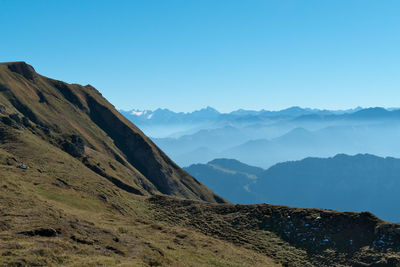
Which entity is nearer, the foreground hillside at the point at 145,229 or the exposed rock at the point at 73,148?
the foreground hillside at the point at 145,229

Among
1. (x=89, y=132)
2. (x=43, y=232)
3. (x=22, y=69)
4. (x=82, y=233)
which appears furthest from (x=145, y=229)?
(x=22, y=69)

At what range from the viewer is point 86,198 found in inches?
2147

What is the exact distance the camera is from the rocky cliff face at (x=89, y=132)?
379ft

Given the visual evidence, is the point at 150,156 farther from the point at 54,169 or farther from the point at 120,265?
the point at 120,265

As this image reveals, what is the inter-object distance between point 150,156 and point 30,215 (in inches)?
5679

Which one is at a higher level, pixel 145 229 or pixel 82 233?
pixel 145 229

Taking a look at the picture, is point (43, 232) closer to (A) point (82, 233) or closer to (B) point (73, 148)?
(A) point (82, 233)

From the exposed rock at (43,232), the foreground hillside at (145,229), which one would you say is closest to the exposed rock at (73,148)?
the foreground hillside at (145,229)

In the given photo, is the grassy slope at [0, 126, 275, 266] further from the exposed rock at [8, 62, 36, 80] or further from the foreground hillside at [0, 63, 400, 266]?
the exposed rock at [8, 62, 36, 80]

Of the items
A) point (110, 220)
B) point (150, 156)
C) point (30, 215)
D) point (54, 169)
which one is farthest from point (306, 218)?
point (150, 156)

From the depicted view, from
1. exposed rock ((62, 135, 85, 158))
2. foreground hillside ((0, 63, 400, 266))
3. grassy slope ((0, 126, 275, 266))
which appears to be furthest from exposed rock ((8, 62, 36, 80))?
grassy slope ((0, 126, 275, 266))

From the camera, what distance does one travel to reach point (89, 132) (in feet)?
526

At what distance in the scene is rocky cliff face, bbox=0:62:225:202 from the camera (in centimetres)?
11556

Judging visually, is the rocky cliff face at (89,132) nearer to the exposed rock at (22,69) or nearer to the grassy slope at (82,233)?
the exposed rock at (22,69)
